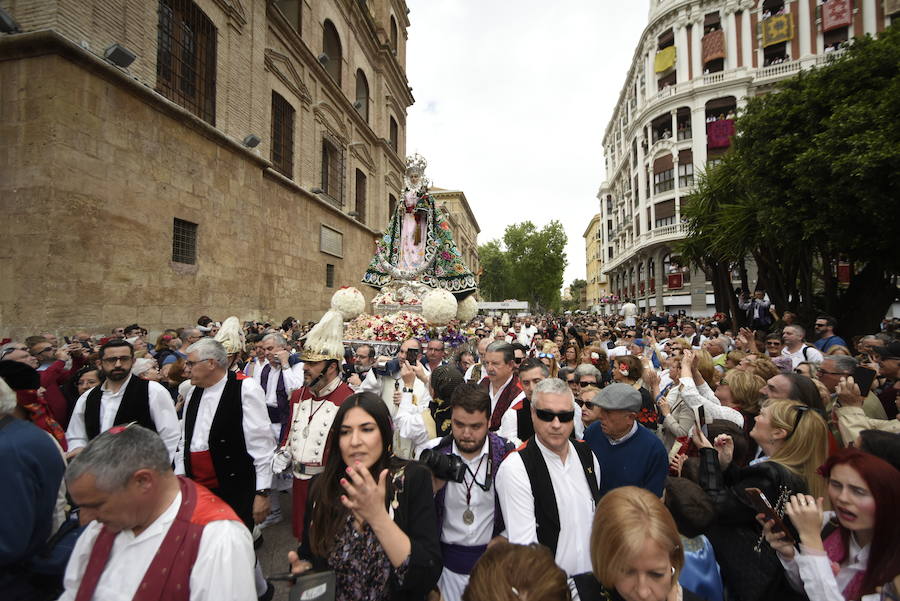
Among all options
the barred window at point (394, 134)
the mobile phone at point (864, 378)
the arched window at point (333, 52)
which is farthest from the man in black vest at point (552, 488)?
the barred window at point (394, 134)

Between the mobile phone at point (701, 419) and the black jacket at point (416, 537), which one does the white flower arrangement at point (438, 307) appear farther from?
the black jacket at point (416, 537)

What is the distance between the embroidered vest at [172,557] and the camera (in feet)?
4.52

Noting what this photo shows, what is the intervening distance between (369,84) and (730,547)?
26.2 m

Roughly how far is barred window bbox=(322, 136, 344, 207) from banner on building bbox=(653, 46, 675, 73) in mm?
25894

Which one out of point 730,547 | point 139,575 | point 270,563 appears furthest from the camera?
point 270,563

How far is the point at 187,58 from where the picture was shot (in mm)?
11469

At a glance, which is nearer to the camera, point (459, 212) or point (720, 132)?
point (720, 132)

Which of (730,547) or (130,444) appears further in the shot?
(730,547)

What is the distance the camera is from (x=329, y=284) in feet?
62.2

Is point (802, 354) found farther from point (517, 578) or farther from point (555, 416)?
point (517, 578)

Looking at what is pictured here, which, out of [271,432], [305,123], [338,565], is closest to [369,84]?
[305,123]

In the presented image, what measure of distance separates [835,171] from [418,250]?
8649mm

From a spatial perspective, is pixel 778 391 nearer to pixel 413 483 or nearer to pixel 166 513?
pixel 413 483

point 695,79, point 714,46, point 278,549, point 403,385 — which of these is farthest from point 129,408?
point 714,46
